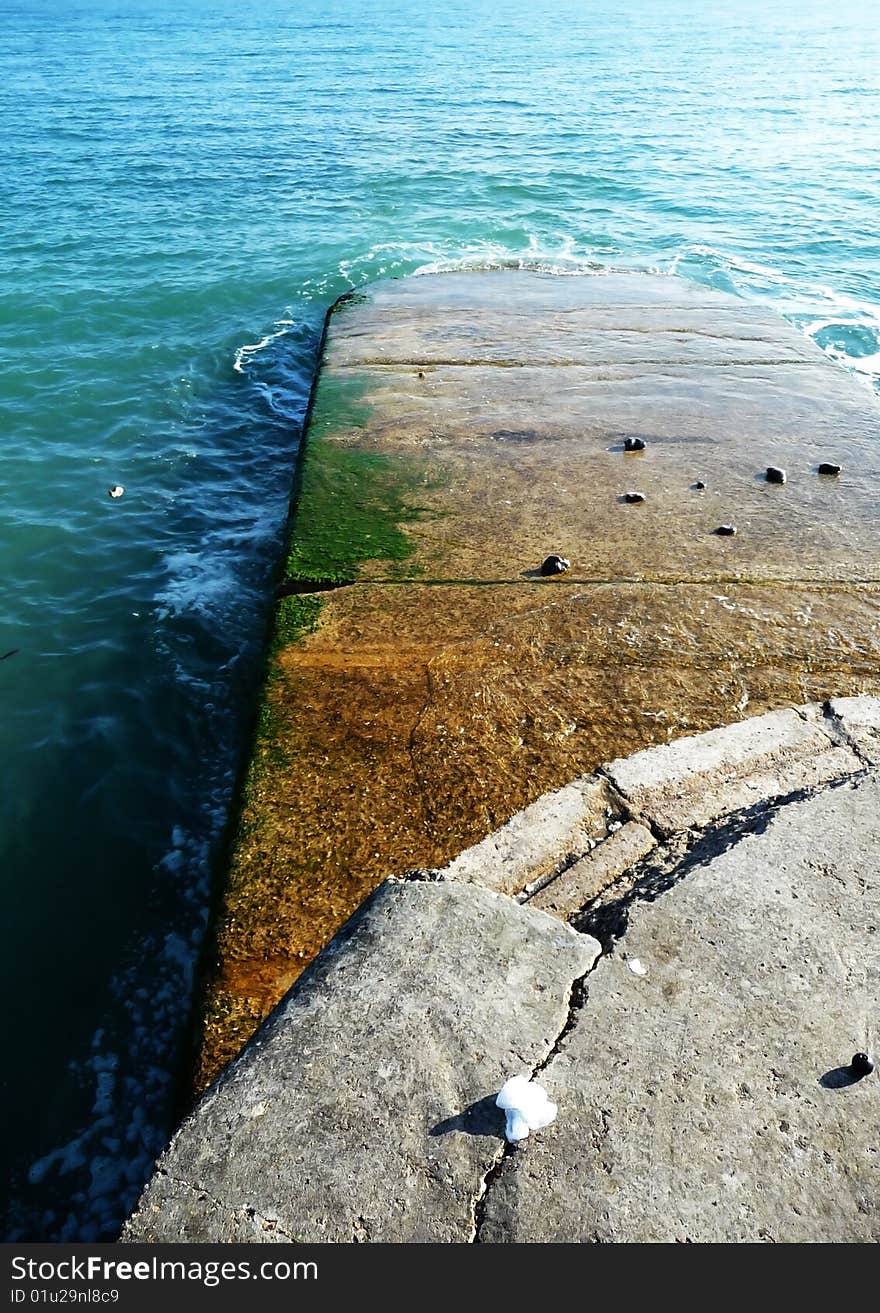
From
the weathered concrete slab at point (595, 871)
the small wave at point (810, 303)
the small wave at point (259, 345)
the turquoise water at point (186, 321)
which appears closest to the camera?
the weathered concrete slab at point (595, 871)

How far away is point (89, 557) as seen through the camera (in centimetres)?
666

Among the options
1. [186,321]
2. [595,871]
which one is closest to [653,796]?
[595,871]


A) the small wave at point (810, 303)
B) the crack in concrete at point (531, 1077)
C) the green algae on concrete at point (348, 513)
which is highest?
the crack in concrete at point (531, 1077)

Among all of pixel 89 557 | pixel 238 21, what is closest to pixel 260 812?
pixel 89 557

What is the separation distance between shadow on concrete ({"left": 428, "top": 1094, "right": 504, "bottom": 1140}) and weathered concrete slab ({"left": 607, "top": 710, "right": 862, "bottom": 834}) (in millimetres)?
1273

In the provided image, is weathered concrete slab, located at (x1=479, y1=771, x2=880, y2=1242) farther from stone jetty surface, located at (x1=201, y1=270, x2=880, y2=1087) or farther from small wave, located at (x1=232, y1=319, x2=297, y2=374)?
small wave, located at (x1=232, y1=319, x2=297, y2=374)

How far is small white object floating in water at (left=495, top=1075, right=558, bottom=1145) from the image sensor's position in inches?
80.4

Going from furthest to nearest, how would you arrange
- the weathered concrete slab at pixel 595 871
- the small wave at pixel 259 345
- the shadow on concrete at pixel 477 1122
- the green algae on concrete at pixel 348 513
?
the small wave at pixel 259 345 → the green algae on concrete at pixel 348 513 → the weathered concrete slab at pixel 595 871 → the shadow on concrete at pixel 477 1122

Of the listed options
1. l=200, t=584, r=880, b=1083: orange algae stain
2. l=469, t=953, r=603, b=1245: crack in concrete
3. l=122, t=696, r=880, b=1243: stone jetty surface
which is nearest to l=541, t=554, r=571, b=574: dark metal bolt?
l=200, t=584, r=880, b=1083: orange algae stain

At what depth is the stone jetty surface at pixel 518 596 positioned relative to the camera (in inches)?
125

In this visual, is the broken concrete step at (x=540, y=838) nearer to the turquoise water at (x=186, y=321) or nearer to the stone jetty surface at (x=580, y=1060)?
the stone jetty surface at (x=580, y=1060)

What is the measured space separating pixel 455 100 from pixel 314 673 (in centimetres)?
2638

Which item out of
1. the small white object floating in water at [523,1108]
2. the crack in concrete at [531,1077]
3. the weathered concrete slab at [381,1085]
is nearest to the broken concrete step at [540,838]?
the weathered concrete slab at [381,1085]

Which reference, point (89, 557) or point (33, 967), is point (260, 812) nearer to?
point (33, 967)
